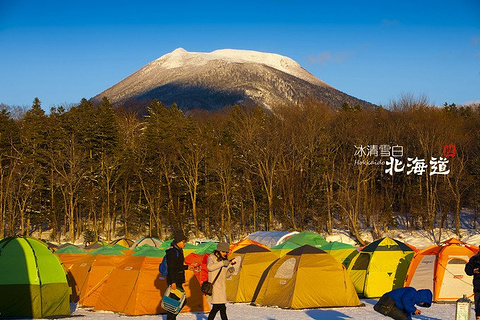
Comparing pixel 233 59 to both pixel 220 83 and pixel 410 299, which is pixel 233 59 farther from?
pixel 410 299

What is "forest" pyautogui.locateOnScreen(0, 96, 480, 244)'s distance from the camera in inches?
1813

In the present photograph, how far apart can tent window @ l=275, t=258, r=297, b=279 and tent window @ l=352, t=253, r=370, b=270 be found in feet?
12.1

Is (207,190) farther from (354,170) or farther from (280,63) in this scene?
(280,63)

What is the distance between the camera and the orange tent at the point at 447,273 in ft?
56.6

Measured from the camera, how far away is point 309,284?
53.9 feet

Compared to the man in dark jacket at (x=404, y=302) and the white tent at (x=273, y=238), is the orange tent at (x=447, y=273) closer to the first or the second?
the man in dark jacket at (x=404, y=302)

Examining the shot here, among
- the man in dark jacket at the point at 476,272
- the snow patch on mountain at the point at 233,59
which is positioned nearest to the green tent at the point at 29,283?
the man in dark jacket at the point at 476,272

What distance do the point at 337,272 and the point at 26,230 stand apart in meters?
36.1

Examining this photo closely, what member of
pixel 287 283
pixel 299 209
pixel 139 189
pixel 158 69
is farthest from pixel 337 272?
pixel 158 69

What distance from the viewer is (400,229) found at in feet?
157

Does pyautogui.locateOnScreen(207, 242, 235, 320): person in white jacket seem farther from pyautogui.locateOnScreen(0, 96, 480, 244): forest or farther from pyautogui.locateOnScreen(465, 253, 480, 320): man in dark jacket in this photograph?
pyautogui.locateOnScreen(0, 96, 480, 244): forest

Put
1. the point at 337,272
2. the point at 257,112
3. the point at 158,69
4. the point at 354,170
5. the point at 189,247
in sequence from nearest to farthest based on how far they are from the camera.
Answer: the point at 337,272 < the point at 189,247 < the point at 354,170 < the point at 257,112 < the point at 158,69

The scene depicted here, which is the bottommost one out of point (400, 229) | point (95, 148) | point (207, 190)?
point (400, 229)

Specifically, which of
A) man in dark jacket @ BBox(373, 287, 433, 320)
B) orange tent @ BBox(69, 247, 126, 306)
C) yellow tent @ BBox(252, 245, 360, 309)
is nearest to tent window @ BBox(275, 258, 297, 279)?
yellow tent @ BBox(252, 245, 360, 309)
